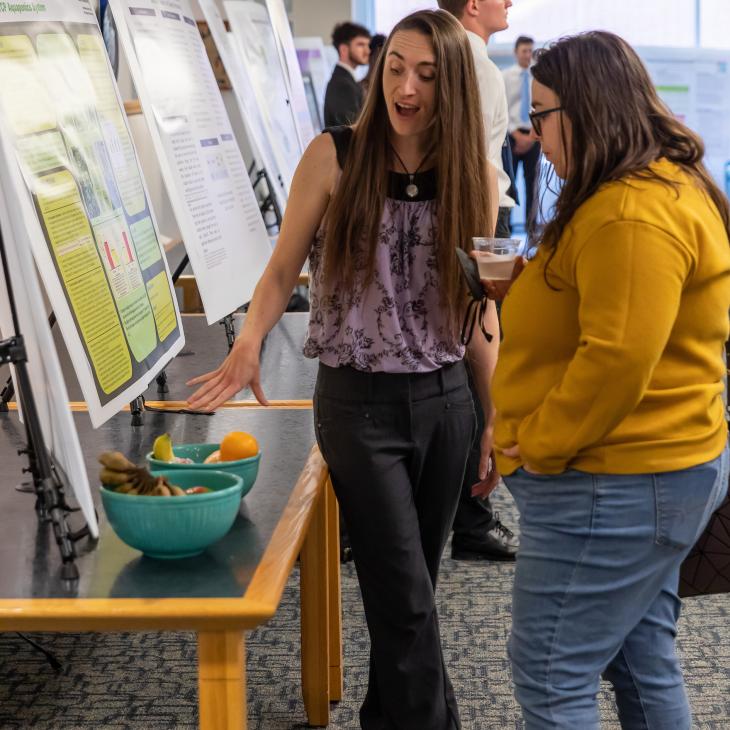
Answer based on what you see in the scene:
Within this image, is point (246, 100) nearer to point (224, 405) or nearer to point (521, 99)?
point (224, 405)

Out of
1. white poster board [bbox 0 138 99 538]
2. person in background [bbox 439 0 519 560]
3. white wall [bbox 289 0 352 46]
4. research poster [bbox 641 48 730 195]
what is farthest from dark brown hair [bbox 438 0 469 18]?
research poster [bbox 641 48 730 195]

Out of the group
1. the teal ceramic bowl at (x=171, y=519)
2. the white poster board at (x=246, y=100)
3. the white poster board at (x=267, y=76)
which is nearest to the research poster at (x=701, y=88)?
the white poster board at (x=267, y=76)

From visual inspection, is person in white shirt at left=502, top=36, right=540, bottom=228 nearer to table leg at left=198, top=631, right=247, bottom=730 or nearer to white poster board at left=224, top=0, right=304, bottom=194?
white poster board at left=224, top=0, right=304, bottom=194

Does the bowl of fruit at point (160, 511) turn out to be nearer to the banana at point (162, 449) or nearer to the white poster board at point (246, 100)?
the banana at point (162, 449)

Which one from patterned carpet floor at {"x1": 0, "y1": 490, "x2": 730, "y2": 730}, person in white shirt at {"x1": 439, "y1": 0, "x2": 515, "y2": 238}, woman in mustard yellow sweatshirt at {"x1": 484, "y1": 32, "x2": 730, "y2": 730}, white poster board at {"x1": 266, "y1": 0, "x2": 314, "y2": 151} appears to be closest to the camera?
woman in mustard yellow sweatshirt at {"x1": 484, "y1": 32, "x2": 730, "y2": 730}

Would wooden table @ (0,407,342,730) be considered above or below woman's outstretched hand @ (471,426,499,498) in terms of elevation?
above

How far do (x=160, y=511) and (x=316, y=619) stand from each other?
38.7 inches

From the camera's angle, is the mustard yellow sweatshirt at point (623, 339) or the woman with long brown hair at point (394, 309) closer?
the mustard yellow sweatshirt at point (623, 339)

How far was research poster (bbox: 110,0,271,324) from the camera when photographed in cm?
242

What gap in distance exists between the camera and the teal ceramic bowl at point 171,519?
128 centimetres

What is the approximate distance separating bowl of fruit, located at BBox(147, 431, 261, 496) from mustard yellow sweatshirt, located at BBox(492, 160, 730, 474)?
0.36 m

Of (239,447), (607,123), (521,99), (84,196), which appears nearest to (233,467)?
(239,447)

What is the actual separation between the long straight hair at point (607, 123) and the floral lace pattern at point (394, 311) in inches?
17.4

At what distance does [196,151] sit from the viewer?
104 inches
